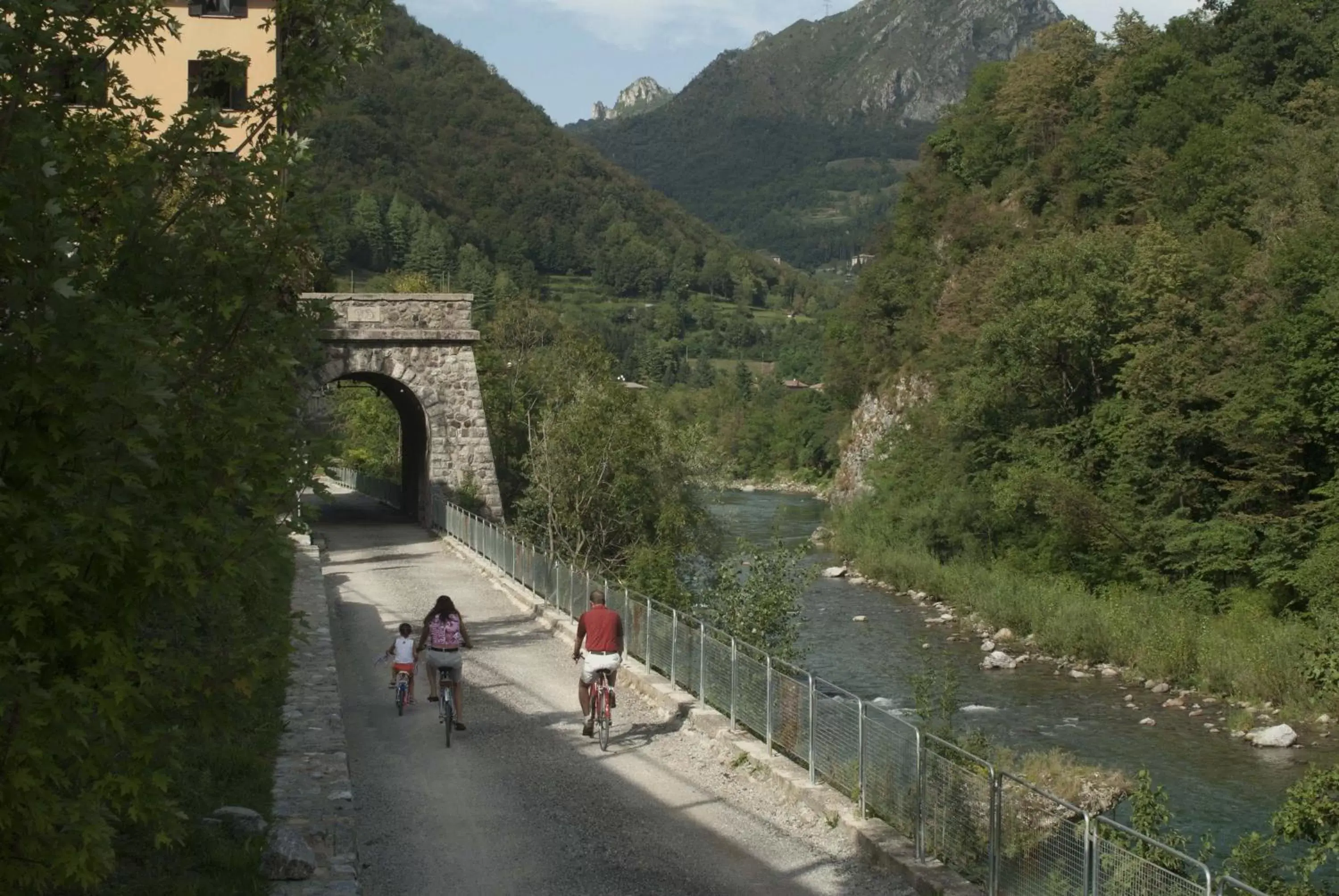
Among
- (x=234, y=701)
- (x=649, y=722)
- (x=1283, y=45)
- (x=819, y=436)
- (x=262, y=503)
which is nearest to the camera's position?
(x=262, y=503)

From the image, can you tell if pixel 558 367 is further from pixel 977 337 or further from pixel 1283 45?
pixel 1283 45

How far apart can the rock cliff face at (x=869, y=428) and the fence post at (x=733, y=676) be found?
1549 inches

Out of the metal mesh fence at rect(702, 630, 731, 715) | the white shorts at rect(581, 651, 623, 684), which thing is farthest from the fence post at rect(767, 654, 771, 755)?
the white shorts at rect(581, 651, 623, 684)

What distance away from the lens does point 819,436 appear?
83.5 meters

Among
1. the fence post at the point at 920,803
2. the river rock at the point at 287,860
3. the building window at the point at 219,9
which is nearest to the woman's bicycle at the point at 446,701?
the river rock at the point at 287,860

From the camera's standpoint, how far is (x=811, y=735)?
10711mm

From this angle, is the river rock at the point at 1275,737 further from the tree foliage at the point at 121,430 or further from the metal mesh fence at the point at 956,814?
the tree foliage at the point at 121,430

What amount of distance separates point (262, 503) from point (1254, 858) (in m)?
8.37

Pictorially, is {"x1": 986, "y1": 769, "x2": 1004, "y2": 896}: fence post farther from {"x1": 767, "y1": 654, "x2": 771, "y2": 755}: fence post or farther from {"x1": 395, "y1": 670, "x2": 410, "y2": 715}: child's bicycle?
{"x1": 395, "y1": 670, "x2": 410, "y2": 715}: child's bicycle

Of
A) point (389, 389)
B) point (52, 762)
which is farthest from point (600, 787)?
point (389, 389)

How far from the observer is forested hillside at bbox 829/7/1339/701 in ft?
97.2

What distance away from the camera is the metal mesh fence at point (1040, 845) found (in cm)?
780

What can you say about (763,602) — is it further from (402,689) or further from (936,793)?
(936,793)

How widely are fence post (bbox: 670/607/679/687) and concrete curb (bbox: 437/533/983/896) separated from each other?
14 cm
